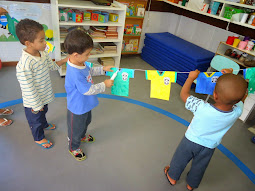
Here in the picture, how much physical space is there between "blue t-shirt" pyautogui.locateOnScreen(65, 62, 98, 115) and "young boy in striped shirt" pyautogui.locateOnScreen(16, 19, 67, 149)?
36 centimetres

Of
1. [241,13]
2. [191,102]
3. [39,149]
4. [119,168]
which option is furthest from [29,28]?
[241,13]

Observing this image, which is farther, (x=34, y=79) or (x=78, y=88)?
(x=34, y=79)

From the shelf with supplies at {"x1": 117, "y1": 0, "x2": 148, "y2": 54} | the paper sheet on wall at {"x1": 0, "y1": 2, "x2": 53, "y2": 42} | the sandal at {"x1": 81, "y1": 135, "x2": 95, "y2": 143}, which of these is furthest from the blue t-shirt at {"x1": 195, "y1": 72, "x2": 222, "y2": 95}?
the paper sheet on wall at {"x1": 0, "y1": 2, "x2": 53, "y2": 42}

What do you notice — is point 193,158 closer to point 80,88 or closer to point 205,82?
point 205,82

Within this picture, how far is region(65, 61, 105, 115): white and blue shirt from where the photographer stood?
5.23 ft

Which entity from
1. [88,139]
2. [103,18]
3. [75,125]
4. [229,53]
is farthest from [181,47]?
[75,125]

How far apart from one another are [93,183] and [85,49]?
1.35 m

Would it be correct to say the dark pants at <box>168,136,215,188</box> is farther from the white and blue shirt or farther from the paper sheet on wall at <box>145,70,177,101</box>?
the white and blue shirt

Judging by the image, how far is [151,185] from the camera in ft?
6.63

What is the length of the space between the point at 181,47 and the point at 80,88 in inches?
126

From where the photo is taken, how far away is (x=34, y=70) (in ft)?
5.88

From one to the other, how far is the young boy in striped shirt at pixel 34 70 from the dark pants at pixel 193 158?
4.87ft

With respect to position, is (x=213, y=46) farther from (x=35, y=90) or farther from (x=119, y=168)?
(x=35, y=90)

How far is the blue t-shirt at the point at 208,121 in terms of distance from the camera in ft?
4.80
